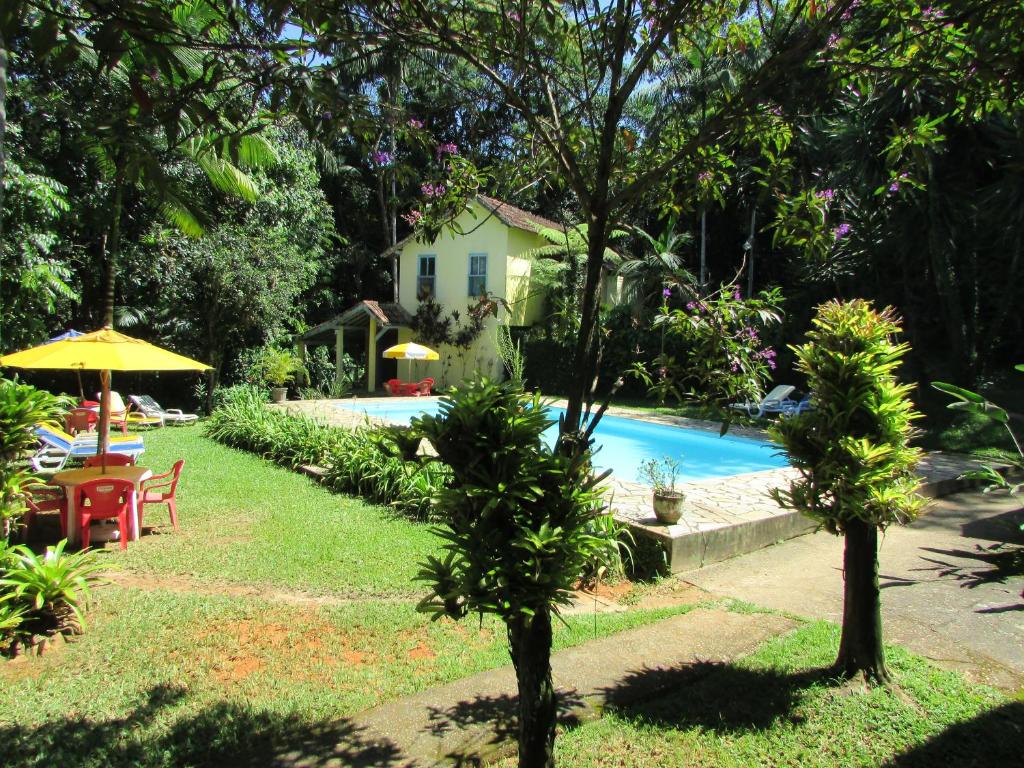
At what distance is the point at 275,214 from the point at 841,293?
749 inches

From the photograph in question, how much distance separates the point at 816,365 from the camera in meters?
4.62

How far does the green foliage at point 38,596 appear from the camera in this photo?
4844mm

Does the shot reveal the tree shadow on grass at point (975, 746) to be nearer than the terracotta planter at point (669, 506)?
Yes

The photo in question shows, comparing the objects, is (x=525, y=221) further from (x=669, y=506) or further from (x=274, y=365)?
(x=669, y=506)

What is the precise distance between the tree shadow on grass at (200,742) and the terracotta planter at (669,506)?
178 inches

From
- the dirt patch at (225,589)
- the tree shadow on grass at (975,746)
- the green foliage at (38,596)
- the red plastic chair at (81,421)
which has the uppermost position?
the red plastic chair at (81,421)

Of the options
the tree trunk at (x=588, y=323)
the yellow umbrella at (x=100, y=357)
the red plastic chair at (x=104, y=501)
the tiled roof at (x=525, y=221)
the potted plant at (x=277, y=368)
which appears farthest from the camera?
the tiled roof at (x=525, y=221)

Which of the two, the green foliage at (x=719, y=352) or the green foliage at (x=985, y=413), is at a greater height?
the green foliage at (x=719, y=352)

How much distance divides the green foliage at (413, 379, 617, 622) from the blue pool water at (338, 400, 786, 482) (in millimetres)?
11096

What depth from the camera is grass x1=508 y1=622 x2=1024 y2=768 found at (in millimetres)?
3598

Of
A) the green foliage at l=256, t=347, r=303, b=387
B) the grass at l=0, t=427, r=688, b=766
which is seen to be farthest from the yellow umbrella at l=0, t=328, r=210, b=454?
the green foliage at l=256, t=347, r=303, b=387

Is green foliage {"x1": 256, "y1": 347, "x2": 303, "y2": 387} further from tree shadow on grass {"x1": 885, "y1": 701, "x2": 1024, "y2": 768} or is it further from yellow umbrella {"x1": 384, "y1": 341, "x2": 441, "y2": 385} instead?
tree shadow on grass {"x1": 885, "y1": 701, "x2": 1024, "y2": 768}

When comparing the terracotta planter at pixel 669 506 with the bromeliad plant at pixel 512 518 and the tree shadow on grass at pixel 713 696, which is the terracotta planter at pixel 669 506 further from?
the bromeliad plant at pixel 512 518

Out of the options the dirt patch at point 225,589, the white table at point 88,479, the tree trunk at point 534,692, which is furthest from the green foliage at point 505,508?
the white table at point 88,479
